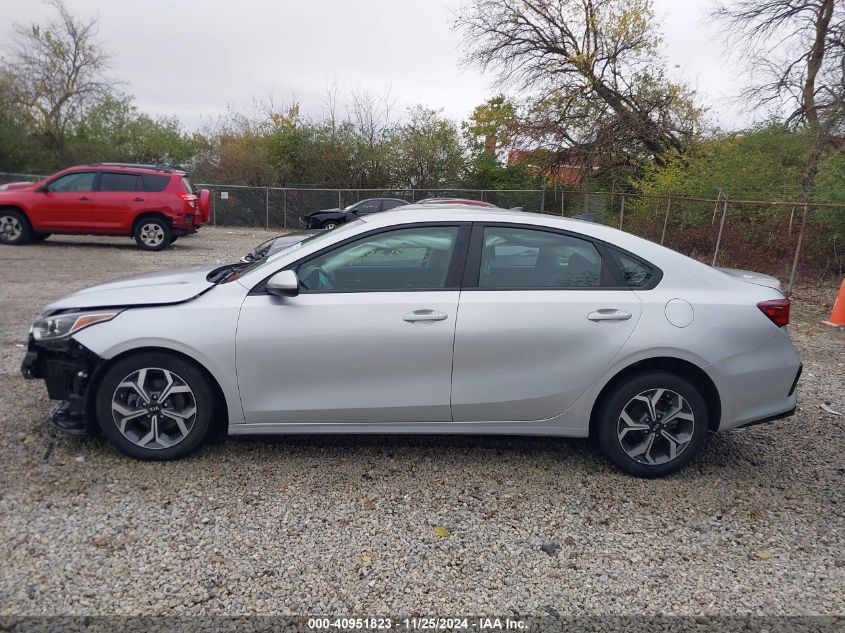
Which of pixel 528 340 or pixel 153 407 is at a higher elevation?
pixel 528 340

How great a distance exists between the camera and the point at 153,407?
396 centimetres

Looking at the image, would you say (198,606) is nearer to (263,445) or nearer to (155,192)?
(263,445)

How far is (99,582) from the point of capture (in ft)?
9.53

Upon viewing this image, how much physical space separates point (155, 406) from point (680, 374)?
3119 mm

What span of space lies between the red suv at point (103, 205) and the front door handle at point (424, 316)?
13.1 m

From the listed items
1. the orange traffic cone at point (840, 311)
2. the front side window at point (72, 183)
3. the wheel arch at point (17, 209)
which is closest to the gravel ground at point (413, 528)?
the orange traffic cone at point (840, 311)

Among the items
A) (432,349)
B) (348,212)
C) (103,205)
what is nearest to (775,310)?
(432,349)

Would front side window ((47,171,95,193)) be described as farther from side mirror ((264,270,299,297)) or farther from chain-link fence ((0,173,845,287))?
side mirror ((264,270,299,297))

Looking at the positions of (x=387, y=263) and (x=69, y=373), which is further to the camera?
(x=387, y=263)

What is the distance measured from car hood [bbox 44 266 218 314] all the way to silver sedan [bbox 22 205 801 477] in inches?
0.9

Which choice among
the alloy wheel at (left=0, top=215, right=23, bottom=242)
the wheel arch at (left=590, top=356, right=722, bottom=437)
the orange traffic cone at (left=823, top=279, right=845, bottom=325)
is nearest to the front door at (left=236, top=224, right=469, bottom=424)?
the wheel arch at (left=590, top=356, right=722, bottom=437)

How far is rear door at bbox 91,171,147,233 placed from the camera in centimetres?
1523

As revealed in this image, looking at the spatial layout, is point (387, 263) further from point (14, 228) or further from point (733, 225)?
point (14, 228)

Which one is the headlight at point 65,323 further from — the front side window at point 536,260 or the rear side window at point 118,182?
the rear side window at point 118,182
